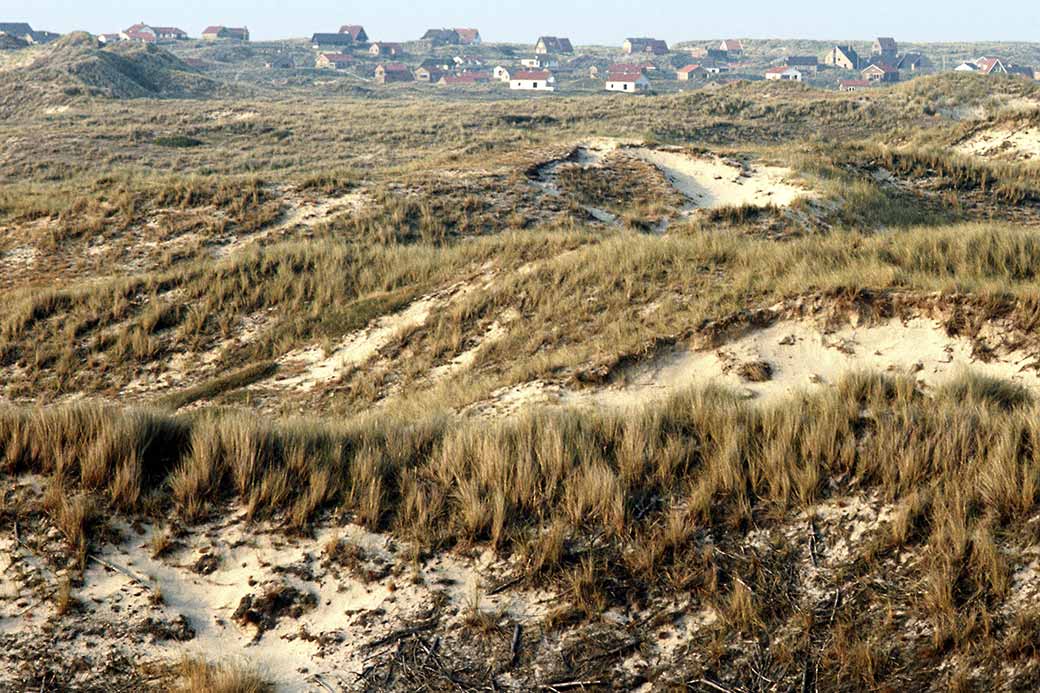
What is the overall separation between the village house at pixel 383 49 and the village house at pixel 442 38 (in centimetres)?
1786

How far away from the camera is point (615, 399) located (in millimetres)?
10039

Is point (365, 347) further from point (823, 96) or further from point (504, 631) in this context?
point (823, 96)

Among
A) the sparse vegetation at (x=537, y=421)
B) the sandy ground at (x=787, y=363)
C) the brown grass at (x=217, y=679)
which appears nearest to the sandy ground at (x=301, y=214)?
the sparse vegetation at (x=537, y=421)

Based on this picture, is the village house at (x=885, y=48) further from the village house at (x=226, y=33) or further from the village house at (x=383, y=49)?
the village house at (x=226, y=33)

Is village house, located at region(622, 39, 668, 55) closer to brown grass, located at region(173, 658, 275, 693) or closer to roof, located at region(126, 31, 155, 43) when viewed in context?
roof, located at region(126, 31, 155, 43)

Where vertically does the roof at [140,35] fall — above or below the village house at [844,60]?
above

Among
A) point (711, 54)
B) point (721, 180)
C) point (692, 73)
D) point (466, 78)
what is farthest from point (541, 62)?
point (721, 180)

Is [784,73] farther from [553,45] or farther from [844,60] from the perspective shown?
[553,45]

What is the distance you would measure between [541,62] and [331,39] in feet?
152

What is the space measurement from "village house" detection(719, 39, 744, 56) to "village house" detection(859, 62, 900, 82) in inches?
1810

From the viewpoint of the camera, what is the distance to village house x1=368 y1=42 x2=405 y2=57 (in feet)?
561

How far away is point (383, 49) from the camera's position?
172250 mm

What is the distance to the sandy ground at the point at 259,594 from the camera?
16.5 ft

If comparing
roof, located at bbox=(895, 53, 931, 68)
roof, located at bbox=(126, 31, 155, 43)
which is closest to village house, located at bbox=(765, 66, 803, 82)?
roof, located at bbox=(895, 53, 931, 68)
